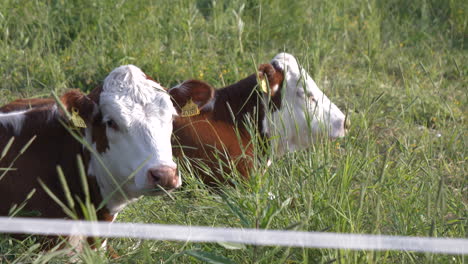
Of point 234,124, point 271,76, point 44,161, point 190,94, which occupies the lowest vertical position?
point 234,124

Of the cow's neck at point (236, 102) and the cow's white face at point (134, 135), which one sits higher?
the cow's white face at point (134, 135)

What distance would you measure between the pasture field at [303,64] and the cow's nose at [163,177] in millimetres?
130

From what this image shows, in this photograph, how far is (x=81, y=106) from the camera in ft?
11.0

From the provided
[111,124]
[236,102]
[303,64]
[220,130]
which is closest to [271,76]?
[236,102]

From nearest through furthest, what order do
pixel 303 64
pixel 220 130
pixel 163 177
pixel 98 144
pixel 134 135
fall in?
pixel 163 177, pixel 134 135, pixel 98 144, pixel 303 64, pixel 220 130

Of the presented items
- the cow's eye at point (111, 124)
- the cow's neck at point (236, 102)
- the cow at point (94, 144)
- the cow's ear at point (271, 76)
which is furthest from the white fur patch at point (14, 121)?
the cow's ear at point (271, 76)

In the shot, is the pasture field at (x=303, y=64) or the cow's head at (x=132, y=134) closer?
the pasture field at (x=303, y=64)

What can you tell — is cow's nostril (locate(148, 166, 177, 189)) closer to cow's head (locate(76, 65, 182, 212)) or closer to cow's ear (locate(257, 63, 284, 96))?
cow's head (locate(76, 65, 182, 212))

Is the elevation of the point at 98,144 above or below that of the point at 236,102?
above

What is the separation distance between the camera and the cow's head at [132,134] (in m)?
3.15

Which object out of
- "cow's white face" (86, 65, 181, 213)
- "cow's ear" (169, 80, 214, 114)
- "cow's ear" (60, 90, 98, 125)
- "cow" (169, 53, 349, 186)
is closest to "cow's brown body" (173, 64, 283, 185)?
"cow" (169, 53, 349, 186)

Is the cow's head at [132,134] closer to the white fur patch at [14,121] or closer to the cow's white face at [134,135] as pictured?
the cow's white face at [134,135]

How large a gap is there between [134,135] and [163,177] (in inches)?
12.3

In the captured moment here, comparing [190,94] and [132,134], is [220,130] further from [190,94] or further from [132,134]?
[132,134]
